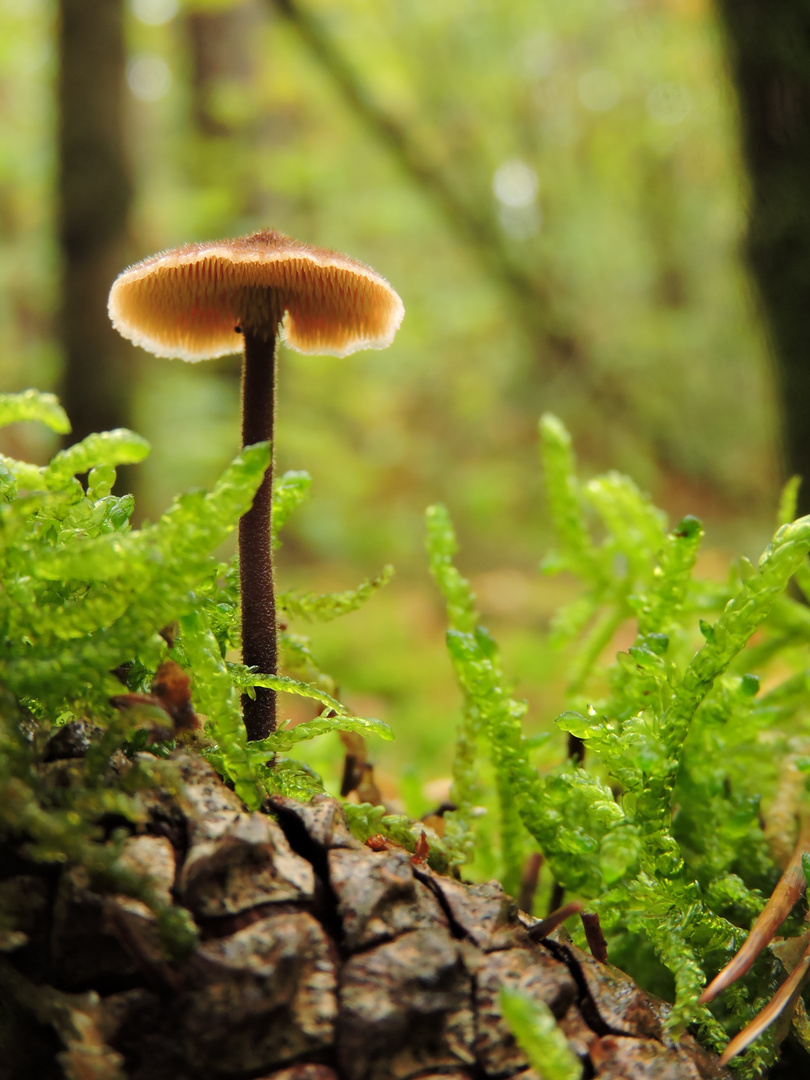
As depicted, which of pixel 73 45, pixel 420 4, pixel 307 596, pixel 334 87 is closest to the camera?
pixel 307 596

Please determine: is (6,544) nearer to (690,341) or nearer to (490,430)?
(690,341)

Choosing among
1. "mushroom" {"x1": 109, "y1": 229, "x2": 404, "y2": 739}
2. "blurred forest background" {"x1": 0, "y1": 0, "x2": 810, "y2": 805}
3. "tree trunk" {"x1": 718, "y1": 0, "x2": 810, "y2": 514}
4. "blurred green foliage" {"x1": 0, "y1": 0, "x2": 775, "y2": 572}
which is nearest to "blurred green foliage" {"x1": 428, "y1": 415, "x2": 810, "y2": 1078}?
"mushroom" {"x1": 109, "y1": 229, "x2": 404, "y2": 739}

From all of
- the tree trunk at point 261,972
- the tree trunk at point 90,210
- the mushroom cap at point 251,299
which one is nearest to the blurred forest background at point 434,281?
the tree trunk at point 90,210

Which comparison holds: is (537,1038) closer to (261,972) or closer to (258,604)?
(261,972)

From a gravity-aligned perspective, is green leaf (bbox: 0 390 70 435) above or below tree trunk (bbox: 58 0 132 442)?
below

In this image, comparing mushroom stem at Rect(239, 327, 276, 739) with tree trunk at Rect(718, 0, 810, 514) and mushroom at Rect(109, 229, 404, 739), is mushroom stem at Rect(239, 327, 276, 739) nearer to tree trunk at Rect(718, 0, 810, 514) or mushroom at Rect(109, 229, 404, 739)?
mushroom at Rect(109, 229, 404, 739)

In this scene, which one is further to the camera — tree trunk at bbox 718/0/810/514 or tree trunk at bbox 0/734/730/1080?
tree trunk at bbox 718/0/810/514

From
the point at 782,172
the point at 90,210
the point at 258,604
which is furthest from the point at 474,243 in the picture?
the point at 258,604

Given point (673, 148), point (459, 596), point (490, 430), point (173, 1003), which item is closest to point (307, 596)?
point (459, 596)
